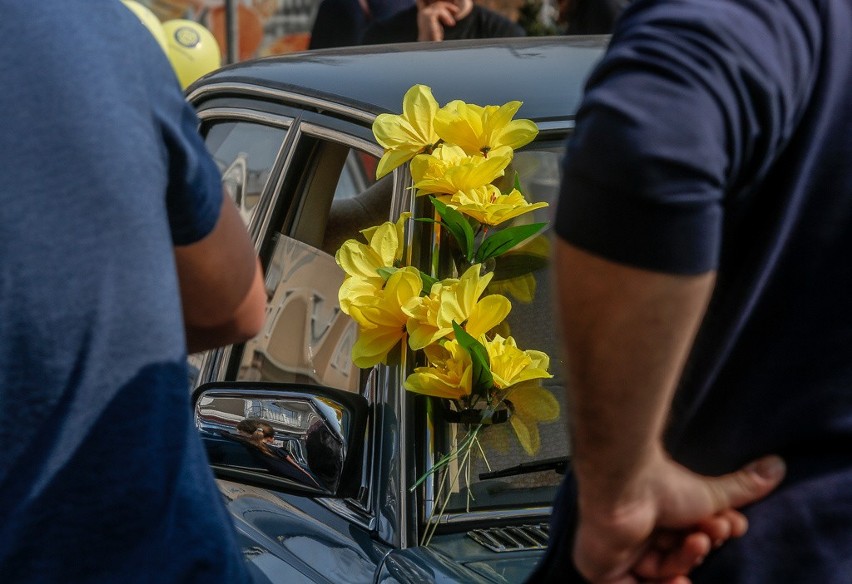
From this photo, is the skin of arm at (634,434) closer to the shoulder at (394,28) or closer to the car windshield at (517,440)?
the car windshield at (517,440)

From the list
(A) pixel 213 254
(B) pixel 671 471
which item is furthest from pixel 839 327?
(A) pixel 213 254

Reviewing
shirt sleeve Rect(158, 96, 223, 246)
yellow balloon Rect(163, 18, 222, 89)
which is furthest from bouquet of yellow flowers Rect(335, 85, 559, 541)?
yellow balloon Rect(163, 18, 222, 89)

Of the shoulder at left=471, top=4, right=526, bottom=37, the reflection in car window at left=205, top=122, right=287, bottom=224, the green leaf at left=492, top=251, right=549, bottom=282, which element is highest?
the green leaf at left=492, top=251, right=549, bottom=282

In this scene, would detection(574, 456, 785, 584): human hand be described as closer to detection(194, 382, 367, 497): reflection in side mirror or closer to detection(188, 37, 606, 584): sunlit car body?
detection(188, 37, 606, 584): sunlit car body

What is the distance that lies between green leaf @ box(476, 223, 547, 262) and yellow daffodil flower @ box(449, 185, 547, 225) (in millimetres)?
23

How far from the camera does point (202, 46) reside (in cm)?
896

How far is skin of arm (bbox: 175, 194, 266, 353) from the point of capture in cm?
138

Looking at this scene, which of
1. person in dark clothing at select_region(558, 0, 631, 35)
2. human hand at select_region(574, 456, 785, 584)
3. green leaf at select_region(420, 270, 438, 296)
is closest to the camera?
human hand at select_region(574, 456, 785, 584)

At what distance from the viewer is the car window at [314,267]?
2303mm

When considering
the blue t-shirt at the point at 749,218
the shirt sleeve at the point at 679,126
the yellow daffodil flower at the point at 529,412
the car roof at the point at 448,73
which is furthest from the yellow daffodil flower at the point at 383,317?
the shirt sleeve at the point at 679,126

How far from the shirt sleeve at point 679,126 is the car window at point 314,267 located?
1.13 meters

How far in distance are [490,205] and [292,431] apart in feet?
1.68

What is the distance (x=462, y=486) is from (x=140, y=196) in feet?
3.20

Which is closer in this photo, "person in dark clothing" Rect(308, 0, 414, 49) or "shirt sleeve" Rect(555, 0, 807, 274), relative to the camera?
"shirt sleeve" Rect(555, 0, 807, 274)
